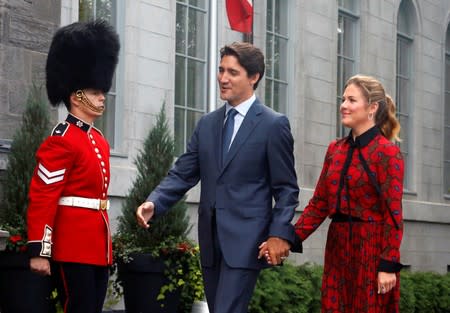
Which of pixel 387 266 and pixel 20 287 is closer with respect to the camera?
pixel 387 266

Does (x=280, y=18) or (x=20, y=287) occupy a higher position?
(x=280, y=18)

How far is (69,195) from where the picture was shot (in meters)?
7.40

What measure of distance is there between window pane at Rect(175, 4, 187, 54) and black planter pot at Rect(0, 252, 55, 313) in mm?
5169

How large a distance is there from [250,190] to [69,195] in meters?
1.07

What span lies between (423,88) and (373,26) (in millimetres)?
2277

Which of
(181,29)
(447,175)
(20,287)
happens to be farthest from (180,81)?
(447,175)

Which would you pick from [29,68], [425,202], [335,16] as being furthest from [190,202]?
[425,202]

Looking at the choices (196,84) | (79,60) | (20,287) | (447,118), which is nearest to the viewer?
(79,60)

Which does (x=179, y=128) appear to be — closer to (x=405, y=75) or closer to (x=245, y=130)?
(x=245, y=130)

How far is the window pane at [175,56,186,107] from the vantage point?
46.8 feet

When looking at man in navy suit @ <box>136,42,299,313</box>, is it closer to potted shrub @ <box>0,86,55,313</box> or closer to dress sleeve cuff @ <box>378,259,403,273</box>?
dress sleeve cuff @ <box>378,259,403,273</box>

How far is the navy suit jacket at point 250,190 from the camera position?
23.3 ft

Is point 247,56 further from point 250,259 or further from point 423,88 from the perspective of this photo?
point 423,88

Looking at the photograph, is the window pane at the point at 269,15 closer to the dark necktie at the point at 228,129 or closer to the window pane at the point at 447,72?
the window pane at the point at 447,72
